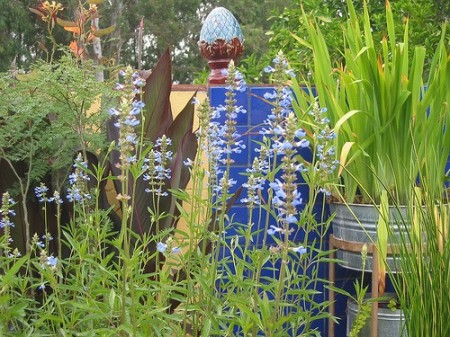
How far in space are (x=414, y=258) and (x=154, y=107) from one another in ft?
5.06

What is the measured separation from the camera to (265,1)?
86.8 feet

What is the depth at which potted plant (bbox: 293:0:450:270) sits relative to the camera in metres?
2.90

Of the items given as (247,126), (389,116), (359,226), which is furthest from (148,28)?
(359,226)

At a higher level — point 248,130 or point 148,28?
point 148,28

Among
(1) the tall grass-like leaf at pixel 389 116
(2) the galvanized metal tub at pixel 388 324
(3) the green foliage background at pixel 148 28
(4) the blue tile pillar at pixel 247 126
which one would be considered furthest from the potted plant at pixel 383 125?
(3) the green foliage background at pixel 148 28

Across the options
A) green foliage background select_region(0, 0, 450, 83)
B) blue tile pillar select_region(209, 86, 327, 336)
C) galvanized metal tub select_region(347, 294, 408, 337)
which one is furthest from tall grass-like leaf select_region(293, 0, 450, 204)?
green foliage background select_region(0, 0, 450, 83)

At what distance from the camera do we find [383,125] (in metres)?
2.93

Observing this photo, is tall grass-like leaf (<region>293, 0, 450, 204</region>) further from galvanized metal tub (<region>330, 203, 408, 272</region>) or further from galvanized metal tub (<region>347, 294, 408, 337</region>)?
galvanized metal tub (<region>347, 294, 408, 337</region>)

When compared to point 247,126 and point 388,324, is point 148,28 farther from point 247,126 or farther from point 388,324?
point 388,324

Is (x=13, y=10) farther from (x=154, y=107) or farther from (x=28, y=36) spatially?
(x=154, y=107)

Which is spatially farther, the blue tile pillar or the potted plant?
the blue tile pillar

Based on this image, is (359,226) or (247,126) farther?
(247,126)

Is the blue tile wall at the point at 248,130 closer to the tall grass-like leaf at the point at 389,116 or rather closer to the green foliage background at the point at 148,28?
the tall grass-like leaf at the point at 389,116

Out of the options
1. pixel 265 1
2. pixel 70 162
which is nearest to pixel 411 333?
pixel 70 162
